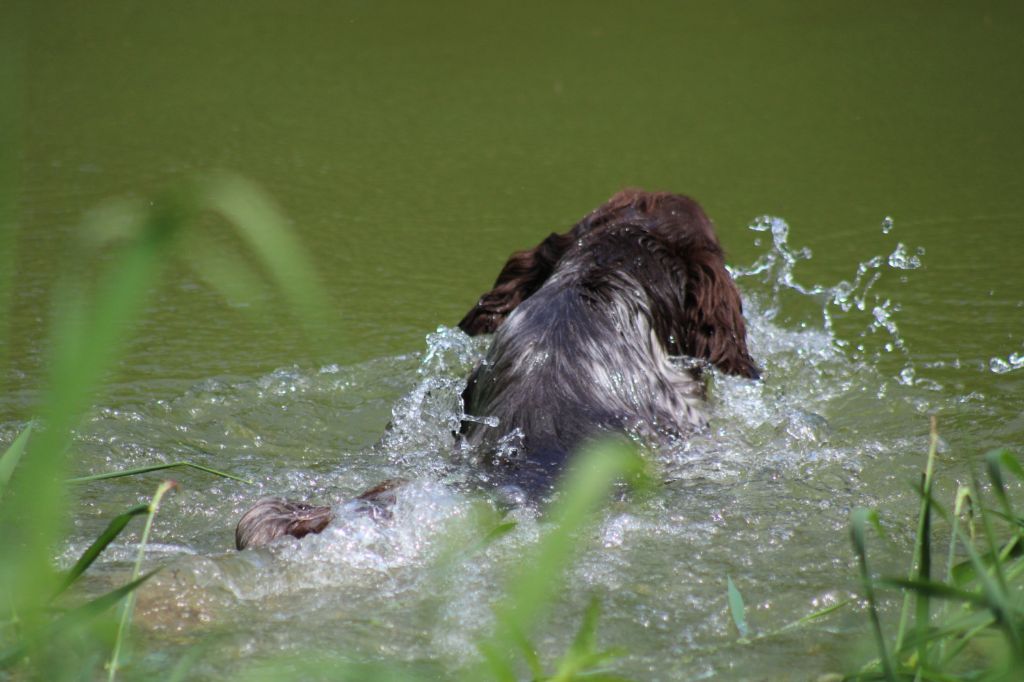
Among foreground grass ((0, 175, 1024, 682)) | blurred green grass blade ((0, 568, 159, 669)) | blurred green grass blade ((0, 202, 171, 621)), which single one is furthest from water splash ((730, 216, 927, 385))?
blurred green grass blade ((0, 202, 171, 621))

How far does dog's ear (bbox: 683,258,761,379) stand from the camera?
16.6 feet

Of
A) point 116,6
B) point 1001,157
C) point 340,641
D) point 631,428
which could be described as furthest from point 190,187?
point 116,6

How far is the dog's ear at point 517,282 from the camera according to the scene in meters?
5.34

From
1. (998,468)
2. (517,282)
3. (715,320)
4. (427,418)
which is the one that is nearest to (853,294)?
(715,320)

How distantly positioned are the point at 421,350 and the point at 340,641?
3.47 meters

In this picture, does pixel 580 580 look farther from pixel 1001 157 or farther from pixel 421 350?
pixel 1001 157

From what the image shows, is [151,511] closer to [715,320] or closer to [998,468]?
[998,468]

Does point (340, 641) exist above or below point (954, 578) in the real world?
below

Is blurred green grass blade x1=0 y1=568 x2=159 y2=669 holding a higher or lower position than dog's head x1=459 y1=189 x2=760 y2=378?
lower

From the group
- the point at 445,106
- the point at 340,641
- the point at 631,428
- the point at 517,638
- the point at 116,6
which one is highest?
the point at 116,6

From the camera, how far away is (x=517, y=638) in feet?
5.82

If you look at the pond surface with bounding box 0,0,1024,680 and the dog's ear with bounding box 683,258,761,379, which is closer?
the pond surface with bounding box 0,0,1024,680

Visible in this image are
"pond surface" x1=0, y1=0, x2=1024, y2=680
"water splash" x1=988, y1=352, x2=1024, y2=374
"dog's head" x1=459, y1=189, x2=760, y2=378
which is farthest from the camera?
"water splash" x1=988, y1=352, x2=1024, y2=374

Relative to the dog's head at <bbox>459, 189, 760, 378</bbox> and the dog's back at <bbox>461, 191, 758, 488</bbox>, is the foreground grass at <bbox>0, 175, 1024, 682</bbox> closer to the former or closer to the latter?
the dog's back at <bbox>461, 191, 758, 488</bbox>
